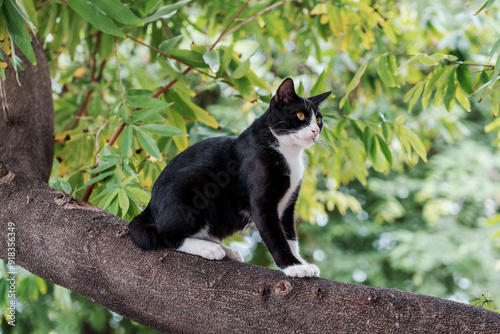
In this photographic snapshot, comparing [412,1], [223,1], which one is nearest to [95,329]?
[223,1]

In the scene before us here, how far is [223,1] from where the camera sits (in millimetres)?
2301

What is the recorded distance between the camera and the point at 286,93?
1.43 m

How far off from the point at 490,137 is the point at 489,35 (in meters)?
2.33

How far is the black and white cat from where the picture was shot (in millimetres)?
1245

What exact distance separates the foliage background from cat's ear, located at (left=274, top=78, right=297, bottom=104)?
17 cm

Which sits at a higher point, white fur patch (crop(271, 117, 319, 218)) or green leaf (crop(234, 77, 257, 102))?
green leaf (crop(234, 77, 257, 102))

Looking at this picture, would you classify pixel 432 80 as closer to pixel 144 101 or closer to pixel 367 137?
pixel 367 137

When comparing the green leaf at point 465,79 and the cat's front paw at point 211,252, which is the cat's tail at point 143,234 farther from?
the green leaf at point 465,79

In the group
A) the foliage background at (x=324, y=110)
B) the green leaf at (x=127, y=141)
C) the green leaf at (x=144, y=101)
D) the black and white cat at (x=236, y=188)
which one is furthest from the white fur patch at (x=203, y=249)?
the green leaf at (x=144, y=101)

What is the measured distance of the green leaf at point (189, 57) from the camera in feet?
5.21

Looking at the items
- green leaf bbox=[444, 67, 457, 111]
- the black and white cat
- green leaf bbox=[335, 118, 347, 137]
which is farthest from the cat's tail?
green leaf bbox=[444, 67, 457, 111]

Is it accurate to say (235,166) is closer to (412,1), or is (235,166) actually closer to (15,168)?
(15,168)

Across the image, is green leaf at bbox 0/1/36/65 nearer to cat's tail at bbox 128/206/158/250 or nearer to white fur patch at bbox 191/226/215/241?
cat's tail at bbox 128/206/158/250

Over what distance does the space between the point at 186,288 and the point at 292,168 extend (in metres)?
0.52
